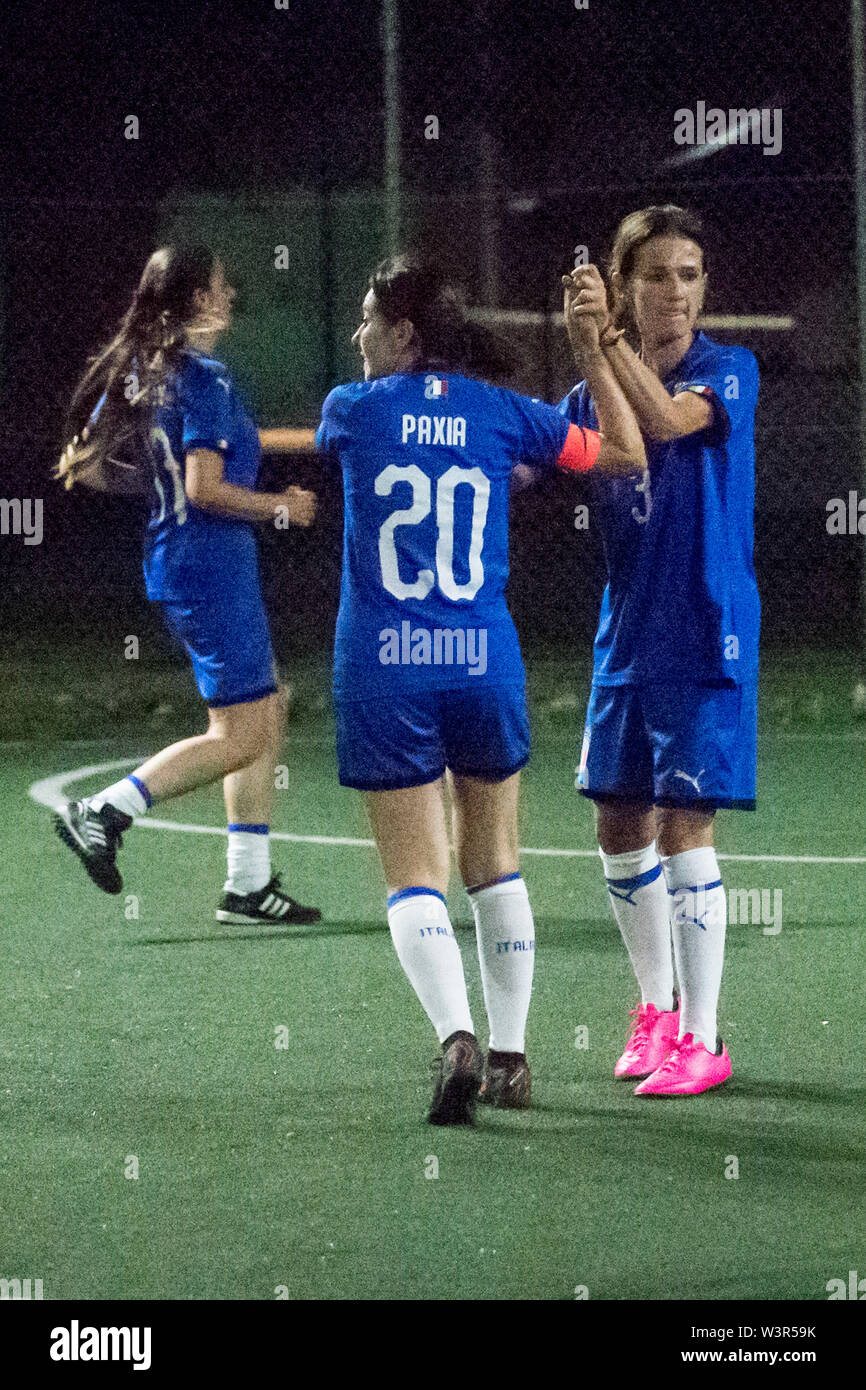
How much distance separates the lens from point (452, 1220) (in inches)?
154

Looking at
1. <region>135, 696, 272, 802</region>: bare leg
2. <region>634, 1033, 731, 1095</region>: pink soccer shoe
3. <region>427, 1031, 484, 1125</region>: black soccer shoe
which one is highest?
<region>135, 696, 272, 802</region>: bare leg

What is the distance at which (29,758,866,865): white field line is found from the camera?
313 inches

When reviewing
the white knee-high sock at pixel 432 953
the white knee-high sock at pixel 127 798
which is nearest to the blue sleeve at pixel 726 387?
the white knee-high sock at pixel 432 953

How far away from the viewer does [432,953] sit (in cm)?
455

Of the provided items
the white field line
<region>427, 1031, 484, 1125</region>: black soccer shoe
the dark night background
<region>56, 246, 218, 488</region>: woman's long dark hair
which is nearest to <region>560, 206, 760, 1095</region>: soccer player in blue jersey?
<region>427, 1031, 484, 1125</region>: black soccer shoe

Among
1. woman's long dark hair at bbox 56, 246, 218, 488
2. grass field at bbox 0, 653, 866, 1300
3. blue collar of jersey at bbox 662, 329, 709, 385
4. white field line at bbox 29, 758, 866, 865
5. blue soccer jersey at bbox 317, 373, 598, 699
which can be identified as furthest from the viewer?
white field line at bbox 29, 758, 866, 865

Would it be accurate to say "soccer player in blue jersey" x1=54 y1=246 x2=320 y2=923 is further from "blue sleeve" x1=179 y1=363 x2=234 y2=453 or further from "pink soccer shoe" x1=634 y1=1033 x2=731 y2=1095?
"pink soccer shoe" x1=634 y1=1033 x2=731 y2=1095

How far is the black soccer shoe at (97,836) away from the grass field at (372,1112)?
213 mm

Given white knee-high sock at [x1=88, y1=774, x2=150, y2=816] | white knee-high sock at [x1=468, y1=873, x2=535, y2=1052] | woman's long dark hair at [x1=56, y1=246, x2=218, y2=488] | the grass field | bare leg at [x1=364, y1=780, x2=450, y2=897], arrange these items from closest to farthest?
1. the grass field
2. bare leg at [x1=364, y1=780, x2=450, y2=897]
3. white knee-high sock at [x1=468, y1=873, x2=535, y2=1052]
4. woman's long dark hair at [x1=56, y1=246, x2=218, y2=488]
5. white knee-high sock at [x1=88, y1=774, x2=150, y2=816]

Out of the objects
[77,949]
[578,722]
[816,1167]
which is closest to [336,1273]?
[816,1167]

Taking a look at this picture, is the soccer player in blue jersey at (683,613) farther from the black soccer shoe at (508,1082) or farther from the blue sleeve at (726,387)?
the black soccer shoe at (508,1082)

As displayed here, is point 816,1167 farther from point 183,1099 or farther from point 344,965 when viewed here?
point 344,965

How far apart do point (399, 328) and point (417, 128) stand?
1528 centimetres

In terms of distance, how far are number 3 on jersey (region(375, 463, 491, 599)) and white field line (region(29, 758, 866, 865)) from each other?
12.3 ft
